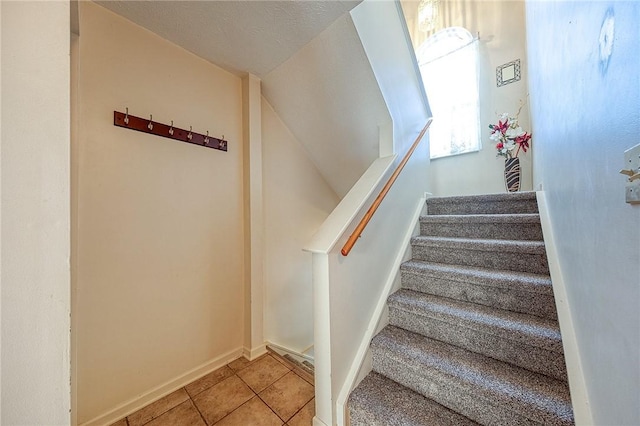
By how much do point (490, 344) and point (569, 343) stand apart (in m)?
0.29

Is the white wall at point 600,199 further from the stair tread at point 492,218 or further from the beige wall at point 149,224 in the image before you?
the beige wall at point 149,224

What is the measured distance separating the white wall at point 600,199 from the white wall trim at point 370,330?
0.86 metres

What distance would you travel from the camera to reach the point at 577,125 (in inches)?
37.0

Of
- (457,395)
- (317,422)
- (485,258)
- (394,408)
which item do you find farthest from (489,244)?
(317,422)

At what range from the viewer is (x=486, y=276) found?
134cm

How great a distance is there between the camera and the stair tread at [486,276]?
1.22 metres

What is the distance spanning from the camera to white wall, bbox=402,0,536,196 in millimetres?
2549

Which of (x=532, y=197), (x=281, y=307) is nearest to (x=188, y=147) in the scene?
(x=281, y=307)

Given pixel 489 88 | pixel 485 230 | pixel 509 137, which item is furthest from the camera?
pixel 489 88

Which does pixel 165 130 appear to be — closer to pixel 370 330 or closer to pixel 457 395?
pixel 370 330

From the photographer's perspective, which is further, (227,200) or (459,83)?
(459,83)
